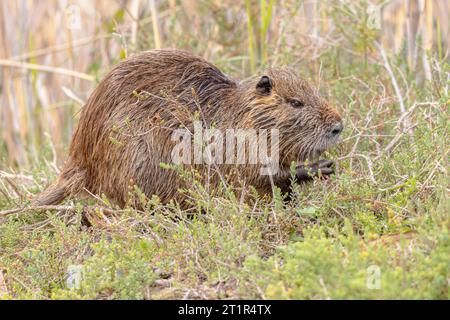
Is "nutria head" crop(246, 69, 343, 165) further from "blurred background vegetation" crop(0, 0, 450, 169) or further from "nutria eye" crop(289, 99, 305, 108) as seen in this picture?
"blurred background vegetation" crop(0, 0, 450, 169)

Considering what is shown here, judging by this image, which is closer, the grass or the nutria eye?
the grass

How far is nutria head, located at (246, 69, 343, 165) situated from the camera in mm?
3539

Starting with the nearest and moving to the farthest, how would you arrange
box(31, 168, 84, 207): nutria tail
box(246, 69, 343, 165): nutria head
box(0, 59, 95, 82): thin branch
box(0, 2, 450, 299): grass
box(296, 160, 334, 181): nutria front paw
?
1. box(0, 2, 450, 299): grass
2. box(296, 160, 334, 181): nutria front paw
3. box(246, 69, 343, 165): nutria head
4. box(31, 168, 84, 207): nutria tail
5. box(0, 59, 95, 82): thin branch

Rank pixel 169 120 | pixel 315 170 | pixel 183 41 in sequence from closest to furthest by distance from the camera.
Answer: pixel 315 170 < pixel 169 120 < pixel 183 41

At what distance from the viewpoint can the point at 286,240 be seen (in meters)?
3.13

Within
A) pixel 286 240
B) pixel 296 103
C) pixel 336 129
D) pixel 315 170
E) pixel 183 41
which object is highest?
pixel 183 41

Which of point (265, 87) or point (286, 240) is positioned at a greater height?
point (265, 87)

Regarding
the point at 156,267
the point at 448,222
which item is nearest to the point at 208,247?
the point at 156,267

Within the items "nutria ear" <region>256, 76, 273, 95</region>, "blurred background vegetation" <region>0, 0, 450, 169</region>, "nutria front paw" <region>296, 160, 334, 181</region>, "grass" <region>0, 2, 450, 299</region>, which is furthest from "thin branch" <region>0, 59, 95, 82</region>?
"nutria front paw" <region>296, 160, 334, 181</region>

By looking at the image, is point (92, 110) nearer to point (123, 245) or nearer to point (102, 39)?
point (123, 245)

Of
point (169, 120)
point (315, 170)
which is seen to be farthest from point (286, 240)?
point (169, 120)

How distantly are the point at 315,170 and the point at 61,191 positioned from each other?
1268 millimetres

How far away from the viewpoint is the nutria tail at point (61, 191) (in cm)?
386

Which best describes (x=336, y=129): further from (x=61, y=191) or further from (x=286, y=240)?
(x=61, y=191)
